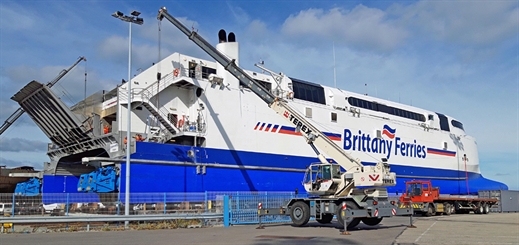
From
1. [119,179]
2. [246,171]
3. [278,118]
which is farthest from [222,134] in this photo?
[119,179]

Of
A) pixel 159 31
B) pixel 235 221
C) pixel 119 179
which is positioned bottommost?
pixel 235 221

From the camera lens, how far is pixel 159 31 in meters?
25.2

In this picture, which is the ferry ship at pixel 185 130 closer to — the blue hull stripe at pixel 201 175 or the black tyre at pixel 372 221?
the blue hull stripe at pixel 201 175

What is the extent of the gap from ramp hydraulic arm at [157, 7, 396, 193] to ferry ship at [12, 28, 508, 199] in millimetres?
2261

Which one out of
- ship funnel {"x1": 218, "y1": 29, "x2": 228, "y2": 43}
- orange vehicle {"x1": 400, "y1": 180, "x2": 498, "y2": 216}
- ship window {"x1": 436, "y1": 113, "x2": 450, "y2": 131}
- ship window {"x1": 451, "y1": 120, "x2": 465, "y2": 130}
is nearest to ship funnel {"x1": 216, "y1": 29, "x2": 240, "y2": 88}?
ship funnel {"x1": 218, "y1": 29, "x2": 228, "y2": 43}

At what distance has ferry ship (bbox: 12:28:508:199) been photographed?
2364cm

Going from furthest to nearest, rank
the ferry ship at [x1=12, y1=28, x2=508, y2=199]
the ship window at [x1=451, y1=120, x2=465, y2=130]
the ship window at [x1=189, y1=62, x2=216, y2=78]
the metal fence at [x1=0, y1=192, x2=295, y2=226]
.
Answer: the ship window at [x1=451, y1=120, x2=465, y2=130] → the ship window at [x1=189, y1=62, x2=216, y2=78] → the ferry ship at [x1=12, y1=28, x2=508, y2=199] → the metal fence at [x1=0, y1=192, x2=295, y2=226]

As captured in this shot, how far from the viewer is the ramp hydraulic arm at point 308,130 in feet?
57.7

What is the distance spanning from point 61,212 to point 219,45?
13.7 m

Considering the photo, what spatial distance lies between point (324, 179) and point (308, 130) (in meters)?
3.09

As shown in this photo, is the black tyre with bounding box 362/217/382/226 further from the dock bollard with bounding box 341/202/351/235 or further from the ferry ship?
the ferry ship

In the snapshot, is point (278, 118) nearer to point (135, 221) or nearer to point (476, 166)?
point (135, 221)

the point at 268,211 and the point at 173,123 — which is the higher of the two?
the point at 173,123

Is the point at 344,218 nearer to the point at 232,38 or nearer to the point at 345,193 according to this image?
the point at 345,193
